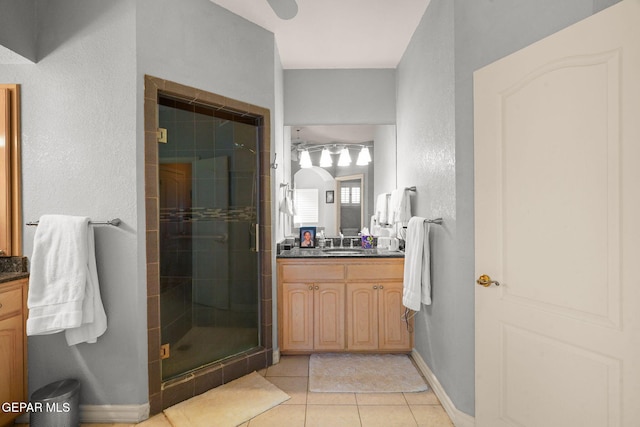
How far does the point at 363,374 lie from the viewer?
8.13 ft

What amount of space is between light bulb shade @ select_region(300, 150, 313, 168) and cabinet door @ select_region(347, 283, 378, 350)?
1316mm

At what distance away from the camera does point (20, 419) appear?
1.86 meters

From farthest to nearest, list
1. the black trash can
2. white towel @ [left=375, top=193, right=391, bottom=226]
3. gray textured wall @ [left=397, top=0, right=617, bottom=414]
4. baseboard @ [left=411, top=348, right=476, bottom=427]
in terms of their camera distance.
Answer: white towel @ [left=375, top=193, right=391, bottom=226], baseboard @ [left=411, top=348, right=476, bottom=427], the black trash can, gray textured wall @ [left=397, top=0, right=617, bottom=414]

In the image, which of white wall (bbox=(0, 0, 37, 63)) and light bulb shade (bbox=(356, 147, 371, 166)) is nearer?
white wall (bbox=(0, 0, 37, 63))

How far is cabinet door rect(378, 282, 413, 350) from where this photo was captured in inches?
108

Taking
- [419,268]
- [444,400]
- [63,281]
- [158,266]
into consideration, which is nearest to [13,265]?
[63,281]

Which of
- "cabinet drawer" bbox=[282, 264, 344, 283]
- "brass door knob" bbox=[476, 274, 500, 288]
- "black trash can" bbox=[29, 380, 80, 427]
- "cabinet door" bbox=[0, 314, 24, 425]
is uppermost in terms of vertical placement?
"brass door knob" bbox=[476, 274, 500, 288]

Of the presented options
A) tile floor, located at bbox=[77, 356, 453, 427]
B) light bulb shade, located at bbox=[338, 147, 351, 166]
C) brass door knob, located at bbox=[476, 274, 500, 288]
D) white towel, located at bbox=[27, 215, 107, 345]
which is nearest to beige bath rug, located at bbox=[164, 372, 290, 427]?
tile floor, located at bbox=[77, 356, 453, 427]

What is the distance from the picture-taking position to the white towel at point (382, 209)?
3184 mm

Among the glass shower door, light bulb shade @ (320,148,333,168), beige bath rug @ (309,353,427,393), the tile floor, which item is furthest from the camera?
light bulb shade @ (320,148,333,168)

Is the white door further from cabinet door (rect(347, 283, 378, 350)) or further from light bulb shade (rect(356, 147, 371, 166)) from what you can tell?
light bulb shade (rect(356, 147, 371, 166))

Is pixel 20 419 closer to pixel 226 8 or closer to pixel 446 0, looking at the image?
pixel 226 8

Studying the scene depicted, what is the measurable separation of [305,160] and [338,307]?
1.51m

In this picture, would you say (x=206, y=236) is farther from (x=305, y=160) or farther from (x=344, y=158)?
(x=344, y=158)
